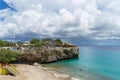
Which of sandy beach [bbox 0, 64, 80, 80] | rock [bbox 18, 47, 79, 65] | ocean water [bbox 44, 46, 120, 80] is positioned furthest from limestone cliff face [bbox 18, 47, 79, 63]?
sandy beach [bbox 0, 64, 80, 80]

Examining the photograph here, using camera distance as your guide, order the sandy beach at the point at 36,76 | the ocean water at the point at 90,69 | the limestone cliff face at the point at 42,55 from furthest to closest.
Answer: the limestone cliff face at the point at 42,55 < the ocean water at the point at 90,69 < the sandy beach at the point at 36,76

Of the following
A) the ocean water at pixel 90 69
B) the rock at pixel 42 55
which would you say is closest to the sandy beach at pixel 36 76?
the ocean water at pixel 90 69

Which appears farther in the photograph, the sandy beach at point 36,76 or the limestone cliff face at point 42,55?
the limestone cliff face at point 42,55

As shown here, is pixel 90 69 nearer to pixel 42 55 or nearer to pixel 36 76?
pixel 42 55

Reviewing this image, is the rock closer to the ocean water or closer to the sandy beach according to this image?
the ocean water

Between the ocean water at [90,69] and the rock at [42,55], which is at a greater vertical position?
the rock at [42,55]

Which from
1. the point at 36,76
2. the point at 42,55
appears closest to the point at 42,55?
the point at 42,55

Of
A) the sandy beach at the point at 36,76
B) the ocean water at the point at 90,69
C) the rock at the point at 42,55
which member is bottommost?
the ocean water at the point at 90,69

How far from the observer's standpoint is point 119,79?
1857 inches

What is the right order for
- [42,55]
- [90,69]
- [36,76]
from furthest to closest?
[42,55], [90,69], [36,76]

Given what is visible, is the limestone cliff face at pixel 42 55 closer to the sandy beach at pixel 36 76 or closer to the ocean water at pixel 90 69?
the ocean water at pixel 90 69

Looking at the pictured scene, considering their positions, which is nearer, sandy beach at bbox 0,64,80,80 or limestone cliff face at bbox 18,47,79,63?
sandy beach at bbox 0,64,80,80

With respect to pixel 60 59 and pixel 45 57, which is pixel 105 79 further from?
Answer: pixel 60 59

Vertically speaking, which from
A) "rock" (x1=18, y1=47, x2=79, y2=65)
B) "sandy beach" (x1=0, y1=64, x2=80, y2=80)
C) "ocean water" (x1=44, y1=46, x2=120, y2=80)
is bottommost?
"ocean water" (x1=44, y1=46, x2=120, y2=80)
